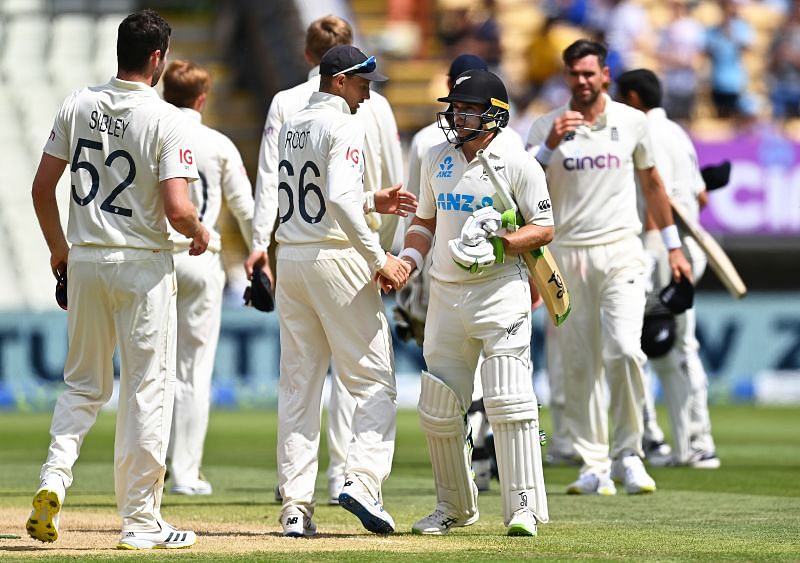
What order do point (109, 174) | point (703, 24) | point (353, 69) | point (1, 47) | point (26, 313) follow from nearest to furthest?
point (109, 174), point (353, 69), point (26, 313), point (703, 24), point (1, 47)

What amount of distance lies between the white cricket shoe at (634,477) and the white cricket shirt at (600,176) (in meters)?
1.30

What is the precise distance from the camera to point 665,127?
11.2m

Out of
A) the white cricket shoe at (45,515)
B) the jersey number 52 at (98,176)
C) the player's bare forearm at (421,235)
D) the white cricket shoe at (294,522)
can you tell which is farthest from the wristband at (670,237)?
the white cricket shoe at (45,515)

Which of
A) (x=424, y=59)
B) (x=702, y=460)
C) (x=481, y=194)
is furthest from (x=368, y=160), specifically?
→ (x=424, y=59)

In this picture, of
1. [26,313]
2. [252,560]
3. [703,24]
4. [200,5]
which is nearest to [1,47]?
[200,5]

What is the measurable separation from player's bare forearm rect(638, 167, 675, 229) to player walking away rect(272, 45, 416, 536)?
8.59 ft

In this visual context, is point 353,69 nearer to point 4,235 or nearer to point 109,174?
point 109,174

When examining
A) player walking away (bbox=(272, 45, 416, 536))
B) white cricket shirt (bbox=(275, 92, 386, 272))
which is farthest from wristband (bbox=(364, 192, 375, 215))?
white cricket shirt (bbox=(275, 92, 386, 272))

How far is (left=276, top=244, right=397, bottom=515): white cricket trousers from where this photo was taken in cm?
738

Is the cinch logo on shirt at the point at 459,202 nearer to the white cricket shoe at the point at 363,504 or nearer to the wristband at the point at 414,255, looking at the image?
the wristband at the point at 414,255

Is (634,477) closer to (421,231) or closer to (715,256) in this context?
(715,256)

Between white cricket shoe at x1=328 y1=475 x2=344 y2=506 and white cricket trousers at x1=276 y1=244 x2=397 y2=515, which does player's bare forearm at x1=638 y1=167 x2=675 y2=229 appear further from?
white cricket trousers at x1=276 y1=244 x2=397 y2=515

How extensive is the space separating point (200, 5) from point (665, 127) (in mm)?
15010

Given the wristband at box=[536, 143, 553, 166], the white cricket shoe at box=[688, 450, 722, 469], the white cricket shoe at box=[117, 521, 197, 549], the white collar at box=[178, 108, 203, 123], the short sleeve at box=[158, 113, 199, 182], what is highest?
the white collar at box=[178, 108, 203, 123]
